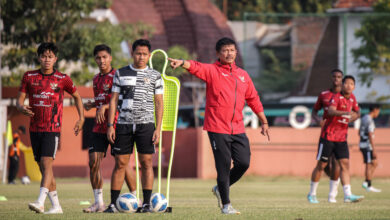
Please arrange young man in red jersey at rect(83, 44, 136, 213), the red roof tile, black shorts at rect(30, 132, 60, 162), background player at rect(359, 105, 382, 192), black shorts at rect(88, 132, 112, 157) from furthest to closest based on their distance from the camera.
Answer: the red roof tile < background player at rect(359, 105, 382, 192) < black shorts at rect(88, 132, 112, 157) < young man in red jersey at rect(83, 44, 136, 213) < black shorts at rect(30, 132, 60, 162)

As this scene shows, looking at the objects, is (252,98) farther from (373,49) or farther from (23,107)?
(373,49)

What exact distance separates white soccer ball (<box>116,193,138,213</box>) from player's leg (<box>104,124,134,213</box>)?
18cm

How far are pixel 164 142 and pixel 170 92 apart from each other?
2199cm

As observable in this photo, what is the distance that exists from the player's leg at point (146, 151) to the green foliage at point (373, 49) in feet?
74.4

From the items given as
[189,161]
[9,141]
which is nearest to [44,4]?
[9,141]

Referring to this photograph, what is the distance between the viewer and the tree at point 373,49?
32.4 m

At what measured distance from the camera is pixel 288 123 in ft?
110

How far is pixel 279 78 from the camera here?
3494cm

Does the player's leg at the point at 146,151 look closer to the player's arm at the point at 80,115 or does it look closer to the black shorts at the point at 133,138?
the black shorts at the point at 133,138

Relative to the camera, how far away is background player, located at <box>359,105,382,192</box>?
20.8m

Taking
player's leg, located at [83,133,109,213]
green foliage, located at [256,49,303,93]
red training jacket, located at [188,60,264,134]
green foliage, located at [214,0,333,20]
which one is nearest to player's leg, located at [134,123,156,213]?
red training jacket, located at [188,60,264,134]

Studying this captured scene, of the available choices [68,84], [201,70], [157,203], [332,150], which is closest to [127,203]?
[157,203]

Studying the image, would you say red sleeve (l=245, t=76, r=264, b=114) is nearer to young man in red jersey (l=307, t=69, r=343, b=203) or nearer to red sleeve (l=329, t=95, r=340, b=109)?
young man in red jersey (l=307, t=69, r=343, b=203)

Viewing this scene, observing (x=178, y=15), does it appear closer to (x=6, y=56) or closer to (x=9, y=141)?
(x=6, y=56)
